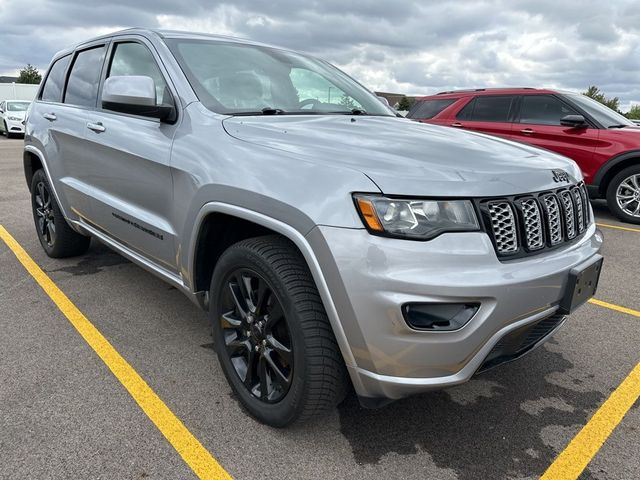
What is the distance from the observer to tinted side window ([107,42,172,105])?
2918 millimetres

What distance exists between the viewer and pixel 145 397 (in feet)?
8.51

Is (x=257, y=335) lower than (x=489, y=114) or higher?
lower

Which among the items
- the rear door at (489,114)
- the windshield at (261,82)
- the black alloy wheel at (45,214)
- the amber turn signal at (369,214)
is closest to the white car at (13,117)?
the black alloy wheel at (45,214)

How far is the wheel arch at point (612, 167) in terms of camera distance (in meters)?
6.82

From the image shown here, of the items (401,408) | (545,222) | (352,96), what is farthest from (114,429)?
(352,96)

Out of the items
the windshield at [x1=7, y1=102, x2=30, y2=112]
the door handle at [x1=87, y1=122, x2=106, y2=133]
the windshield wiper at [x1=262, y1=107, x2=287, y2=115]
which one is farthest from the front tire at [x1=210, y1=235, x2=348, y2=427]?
the windshield at [x1=7, y1=102, x2=30, y2=112]

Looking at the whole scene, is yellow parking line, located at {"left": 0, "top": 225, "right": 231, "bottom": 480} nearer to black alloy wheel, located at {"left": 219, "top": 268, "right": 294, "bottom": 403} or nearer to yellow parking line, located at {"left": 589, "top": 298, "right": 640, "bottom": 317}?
black alloy wheel, located at {"left": 219, "top": 268, "right": 294, "bottom": 403}

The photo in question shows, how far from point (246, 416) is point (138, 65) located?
85.8 inches

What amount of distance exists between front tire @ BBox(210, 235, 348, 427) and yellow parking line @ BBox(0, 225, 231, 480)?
30 cm

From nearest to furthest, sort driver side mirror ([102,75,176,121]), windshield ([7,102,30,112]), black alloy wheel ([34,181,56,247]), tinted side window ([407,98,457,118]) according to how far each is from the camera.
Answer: driver side mirror ([102,75,176,121]) < black alloy wheel ([34,181,56,247]) < tinted side window ([407,98,457,118]) < windshield ([7,102,30,112])

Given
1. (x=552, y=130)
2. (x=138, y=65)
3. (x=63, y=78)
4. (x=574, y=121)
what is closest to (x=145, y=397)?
(x=138, y=65)

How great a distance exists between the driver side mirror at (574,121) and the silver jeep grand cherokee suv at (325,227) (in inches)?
187

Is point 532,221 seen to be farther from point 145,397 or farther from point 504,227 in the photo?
point 145,397

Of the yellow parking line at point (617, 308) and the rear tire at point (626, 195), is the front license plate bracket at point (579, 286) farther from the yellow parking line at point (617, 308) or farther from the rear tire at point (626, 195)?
the rear tire at point (626, 195)
